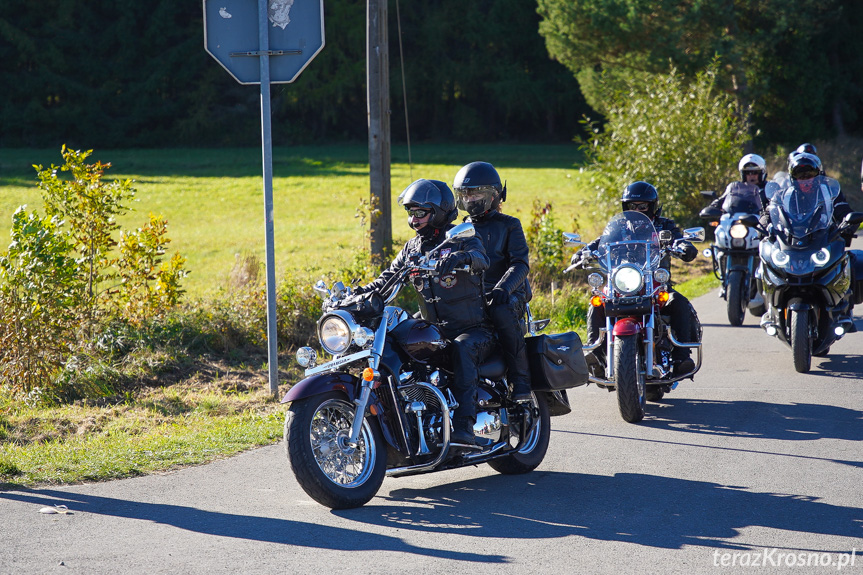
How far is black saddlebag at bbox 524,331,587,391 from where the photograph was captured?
6387 mm

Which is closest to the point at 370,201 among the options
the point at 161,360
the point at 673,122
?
the point at 161,360

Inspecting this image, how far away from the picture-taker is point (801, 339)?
900 cm

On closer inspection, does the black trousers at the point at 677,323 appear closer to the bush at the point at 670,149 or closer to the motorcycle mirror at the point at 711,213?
the motorcycle mirror at the point at 711,213

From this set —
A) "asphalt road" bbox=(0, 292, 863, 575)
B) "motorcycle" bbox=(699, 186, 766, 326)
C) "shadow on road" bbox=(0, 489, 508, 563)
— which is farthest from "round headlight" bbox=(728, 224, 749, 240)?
"shadow on road" bbox=(0, 489, 508, 563)

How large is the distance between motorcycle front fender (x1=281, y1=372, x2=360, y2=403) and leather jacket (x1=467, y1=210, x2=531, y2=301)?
140 cm

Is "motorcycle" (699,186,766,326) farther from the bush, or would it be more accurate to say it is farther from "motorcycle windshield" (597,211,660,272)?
the bush

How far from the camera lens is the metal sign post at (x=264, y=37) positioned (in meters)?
8.20

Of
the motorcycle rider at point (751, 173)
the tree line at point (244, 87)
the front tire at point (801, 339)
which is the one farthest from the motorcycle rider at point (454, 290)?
the tree line at point (244, 87)

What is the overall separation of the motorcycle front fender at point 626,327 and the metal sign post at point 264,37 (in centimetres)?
292

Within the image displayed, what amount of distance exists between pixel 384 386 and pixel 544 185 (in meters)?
30.8

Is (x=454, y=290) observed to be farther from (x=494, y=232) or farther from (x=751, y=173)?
(x=751, y=173)

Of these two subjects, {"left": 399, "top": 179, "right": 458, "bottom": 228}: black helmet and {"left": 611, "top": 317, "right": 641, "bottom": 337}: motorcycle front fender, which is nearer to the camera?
{"left": 399, "top": 179, "right": 458, "bottom": 228}: black helmet

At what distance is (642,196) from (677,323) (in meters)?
1.16

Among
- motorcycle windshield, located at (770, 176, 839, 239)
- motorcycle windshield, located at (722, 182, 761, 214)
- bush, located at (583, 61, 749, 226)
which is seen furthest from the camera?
bush, located at (583, 61, 749, 226)
